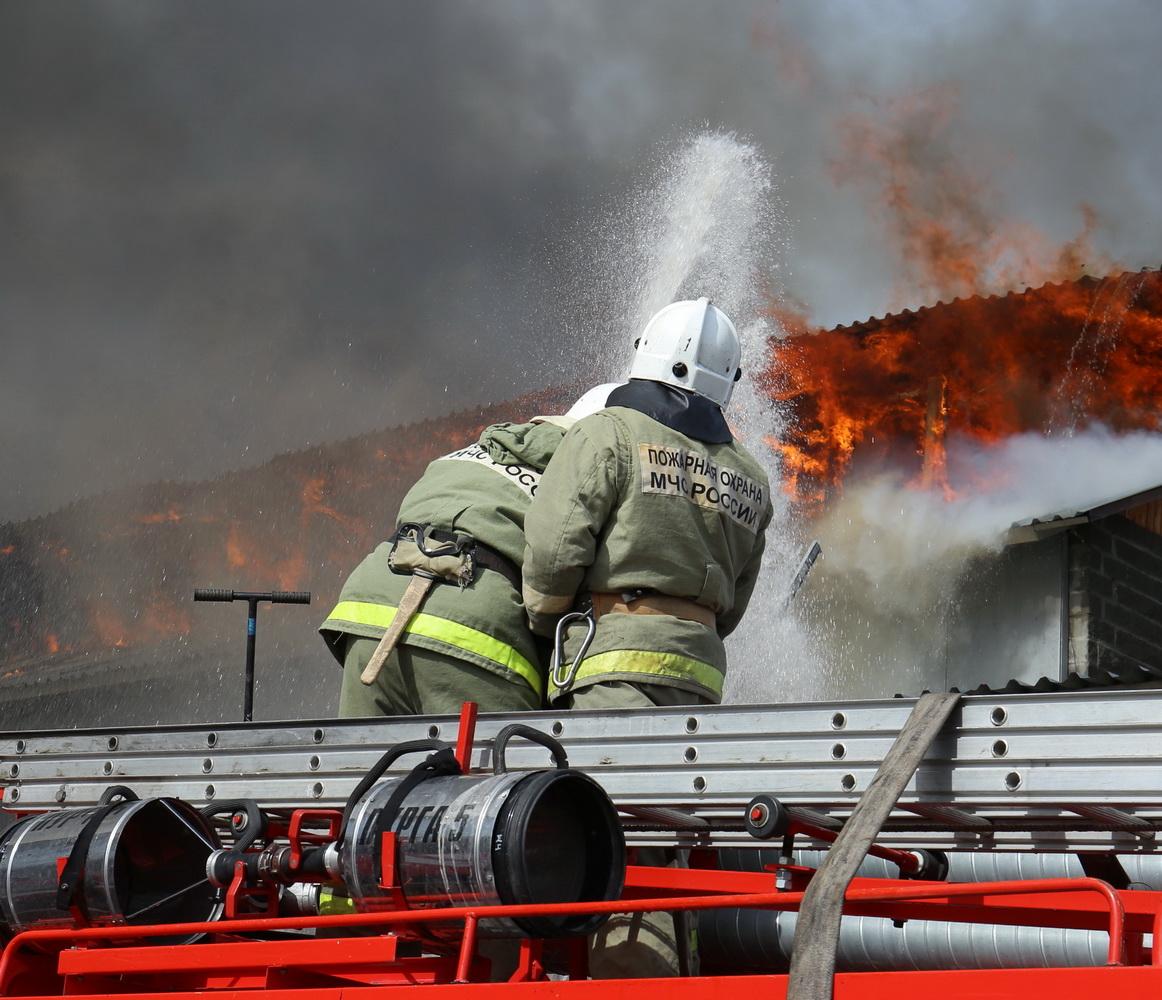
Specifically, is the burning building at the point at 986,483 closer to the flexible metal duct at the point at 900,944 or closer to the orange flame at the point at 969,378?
the orange flame at the point at 969,378

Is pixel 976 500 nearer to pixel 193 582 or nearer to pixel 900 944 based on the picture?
pixel 900 944

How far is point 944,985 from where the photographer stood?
236 centimetres

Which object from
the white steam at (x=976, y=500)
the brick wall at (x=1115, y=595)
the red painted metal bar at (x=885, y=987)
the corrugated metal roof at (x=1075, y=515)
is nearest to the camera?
the red painted metal bar at (x=885, y=987)

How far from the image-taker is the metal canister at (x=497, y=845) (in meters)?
2.88

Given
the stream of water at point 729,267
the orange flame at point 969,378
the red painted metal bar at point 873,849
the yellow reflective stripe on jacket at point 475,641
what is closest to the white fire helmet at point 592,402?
A: the yellow reflective stripe on jacket at point 475,641

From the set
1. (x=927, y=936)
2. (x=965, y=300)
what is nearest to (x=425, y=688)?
(x=927, y=936)

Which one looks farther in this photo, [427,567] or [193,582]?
[193,582]

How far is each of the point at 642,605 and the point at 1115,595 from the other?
6.51 m

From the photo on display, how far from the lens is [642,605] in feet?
13.5

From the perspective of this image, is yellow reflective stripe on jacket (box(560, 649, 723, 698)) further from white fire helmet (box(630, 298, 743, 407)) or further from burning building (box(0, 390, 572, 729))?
burning building (box(0, 390, 572, 729))

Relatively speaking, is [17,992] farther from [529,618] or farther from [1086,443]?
[1086,443]

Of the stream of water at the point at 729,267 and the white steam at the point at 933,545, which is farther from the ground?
the stream of water at the point at 729,267

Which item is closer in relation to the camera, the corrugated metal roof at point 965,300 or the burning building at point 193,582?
the corrugated metal roof at point 965,300

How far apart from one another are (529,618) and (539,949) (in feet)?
4.85
